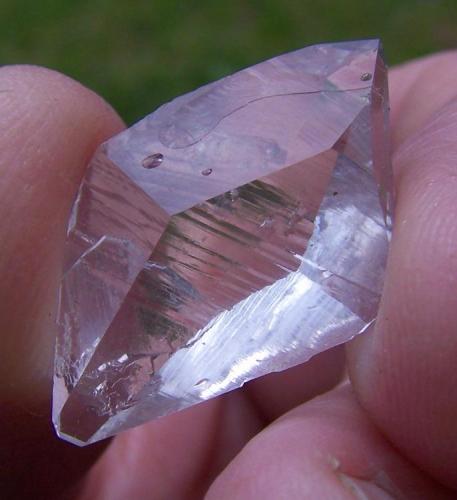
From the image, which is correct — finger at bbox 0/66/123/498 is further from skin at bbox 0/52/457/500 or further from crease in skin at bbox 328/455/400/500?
crease in skin at bbox 328/455/400/500

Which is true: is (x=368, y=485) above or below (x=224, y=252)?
below

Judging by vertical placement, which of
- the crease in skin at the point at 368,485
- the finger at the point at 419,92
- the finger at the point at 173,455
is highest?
the finger at the point at 419,92

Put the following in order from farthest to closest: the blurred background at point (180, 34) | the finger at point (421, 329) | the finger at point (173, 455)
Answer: the blurred background at point (180, 34), the finger at point (173, 455), the finger at point (421, 329)

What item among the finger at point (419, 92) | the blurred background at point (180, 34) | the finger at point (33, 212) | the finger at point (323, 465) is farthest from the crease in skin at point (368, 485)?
the blurred background at point (180, 34)

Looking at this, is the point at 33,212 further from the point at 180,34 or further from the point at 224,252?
the point at 180,34

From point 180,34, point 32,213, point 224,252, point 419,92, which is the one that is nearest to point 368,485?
point 224,252

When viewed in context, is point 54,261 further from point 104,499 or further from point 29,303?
point 104,499

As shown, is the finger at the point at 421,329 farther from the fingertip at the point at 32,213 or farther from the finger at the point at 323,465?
the fingertip at the point at 32,213

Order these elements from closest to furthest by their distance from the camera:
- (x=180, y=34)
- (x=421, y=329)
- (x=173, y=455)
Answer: (x=421, y=329)
(x=173, y=455)
(x=180, y=34)
